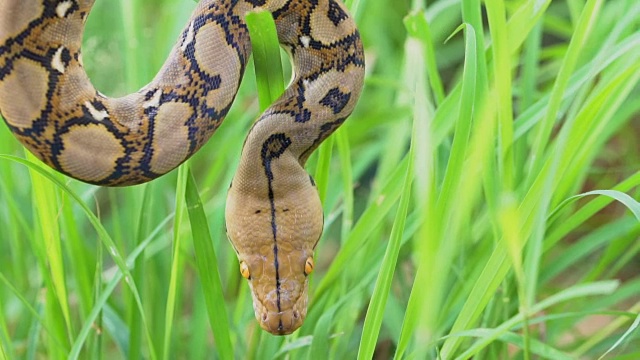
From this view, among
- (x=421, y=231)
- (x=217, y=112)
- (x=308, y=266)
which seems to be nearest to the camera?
(x=421, y=231)

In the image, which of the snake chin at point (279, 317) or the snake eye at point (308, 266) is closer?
the snake chin at point (279, 317)

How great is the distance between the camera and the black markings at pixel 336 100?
3.10 m

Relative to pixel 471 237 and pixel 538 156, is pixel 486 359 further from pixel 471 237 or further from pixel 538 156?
pixel 538 156

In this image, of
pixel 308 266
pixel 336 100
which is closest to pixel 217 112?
pixel 336 100

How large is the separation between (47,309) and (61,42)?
42.4 inches

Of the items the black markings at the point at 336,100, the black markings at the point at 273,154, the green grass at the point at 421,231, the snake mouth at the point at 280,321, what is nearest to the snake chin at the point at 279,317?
the snake mouth at the point at 280,321

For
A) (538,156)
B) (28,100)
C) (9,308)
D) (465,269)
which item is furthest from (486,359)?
(9,308)

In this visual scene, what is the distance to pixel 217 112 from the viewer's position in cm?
290

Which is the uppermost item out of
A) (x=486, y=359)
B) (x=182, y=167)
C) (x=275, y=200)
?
(x=182, y=167)

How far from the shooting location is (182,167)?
2.88m

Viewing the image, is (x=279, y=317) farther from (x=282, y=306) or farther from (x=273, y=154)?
(x=273, y=154)

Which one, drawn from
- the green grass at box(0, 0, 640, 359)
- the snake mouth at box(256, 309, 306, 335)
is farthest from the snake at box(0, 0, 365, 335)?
the green grass at box(0, 0, 640, 359)

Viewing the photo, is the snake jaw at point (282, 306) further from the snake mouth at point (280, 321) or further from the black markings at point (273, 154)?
the black markings at point (273, 154)

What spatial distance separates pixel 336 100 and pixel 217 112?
49 centimetres
